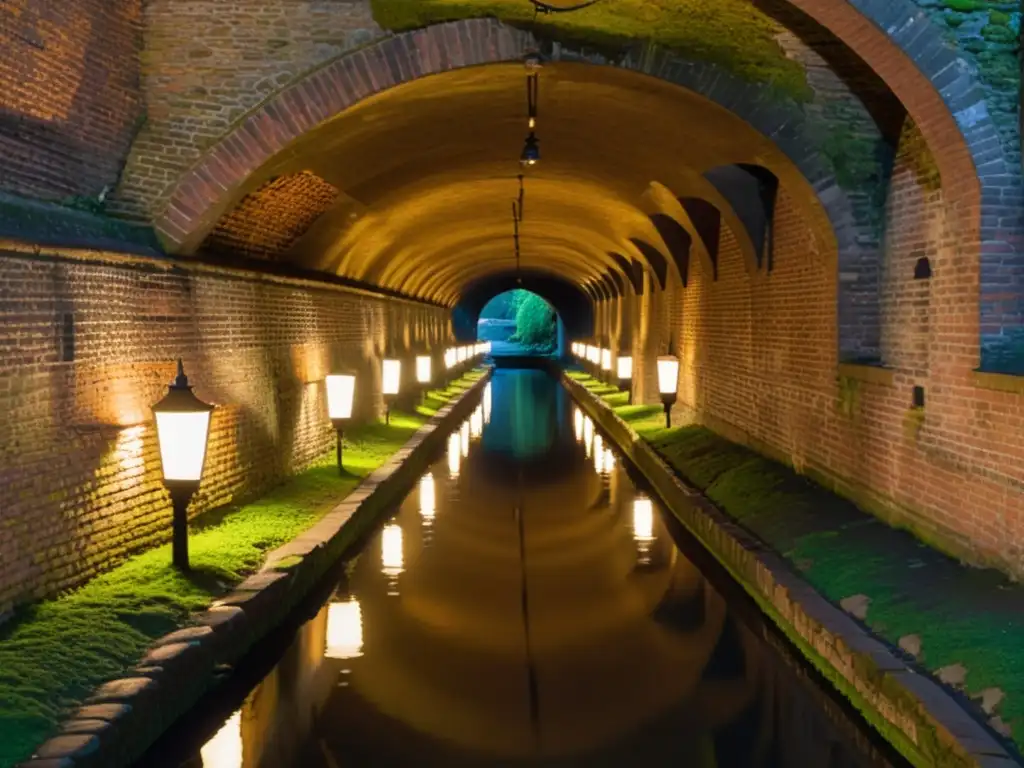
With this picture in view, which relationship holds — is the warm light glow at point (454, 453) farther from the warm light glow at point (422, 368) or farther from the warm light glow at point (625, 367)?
the warm light glow at point (625, 367)

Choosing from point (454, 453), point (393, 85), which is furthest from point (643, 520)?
point (454, 453)

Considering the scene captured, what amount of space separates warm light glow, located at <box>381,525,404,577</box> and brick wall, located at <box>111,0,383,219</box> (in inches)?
129

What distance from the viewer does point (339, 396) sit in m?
11.9

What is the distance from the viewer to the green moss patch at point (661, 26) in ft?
27.4

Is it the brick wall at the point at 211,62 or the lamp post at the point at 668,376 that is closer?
the brick wall at the point at 211,62

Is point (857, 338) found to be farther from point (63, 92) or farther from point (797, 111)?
point (63, 92)

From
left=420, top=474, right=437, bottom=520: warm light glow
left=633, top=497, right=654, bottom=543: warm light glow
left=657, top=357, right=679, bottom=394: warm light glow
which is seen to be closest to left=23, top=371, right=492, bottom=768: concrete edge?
left=420, top=474, right=437, bottom=520: warm light glow

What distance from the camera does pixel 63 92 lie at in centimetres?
788

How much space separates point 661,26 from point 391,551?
15.4 feet

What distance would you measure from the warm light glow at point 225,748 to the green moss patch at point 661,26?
5608mm

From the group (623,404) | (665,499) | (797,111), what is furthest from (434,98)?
(623,404)

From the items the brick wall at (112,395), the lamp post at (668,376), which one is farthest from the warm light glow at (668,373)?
the brick wall at (112,395)

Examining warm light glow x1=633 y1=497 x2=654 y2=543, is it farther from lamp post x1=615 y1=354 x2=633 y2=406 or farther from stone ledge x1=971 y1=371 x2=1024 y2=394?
lamp post x1=615 y1=354 x2=633 y2=406

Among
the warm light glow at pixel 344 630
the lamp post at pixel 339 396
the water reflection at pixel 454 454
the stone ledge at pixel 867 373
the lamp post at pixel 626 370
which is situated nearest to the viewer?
the warm light glow at pixel 344 630
